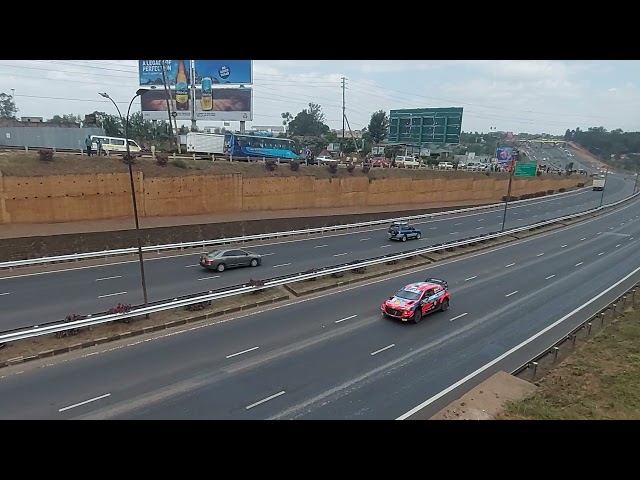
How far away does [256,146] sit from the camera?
45.9m

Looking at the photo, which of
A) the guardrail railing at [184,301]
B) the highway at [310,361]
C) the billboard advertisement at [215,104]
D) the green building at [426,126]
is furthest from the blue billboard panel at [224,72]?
the highway at [310,361]

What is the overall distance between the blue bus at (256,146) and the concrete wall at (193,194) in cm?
869

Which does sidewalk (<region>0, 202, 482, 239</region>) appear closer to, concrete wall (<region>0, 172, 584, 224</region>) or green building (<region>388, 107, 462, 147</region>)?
concrete wall (<region>0, 172, 584, 224</region>)

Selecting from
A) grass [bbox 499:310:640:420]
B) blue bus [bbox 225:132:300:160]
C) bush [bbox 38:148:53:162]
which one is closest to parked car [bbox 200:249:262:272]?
bush [bbox 38:148:53:162]

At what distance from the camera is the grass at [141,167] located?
26500 millimetres

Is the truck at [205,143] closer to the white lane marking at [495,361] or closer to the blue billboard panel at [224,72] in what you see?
the blue billboard panel at [224,72]

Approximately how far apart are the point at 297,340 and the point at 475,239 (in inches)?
822

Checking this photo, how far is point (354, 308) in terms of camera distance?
58.5 ft

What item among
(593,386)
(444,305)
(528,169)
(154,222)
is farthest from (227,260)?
(528,169)

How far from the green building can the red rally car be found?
139ft

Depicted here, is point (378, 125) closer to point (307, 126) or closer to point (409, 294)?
point (307, 126)

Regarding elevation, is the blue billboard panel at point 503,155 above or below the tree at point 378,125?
below

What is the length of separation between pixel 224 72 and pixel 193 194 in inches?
928

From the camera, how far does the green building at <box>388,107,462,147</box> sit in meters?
55.8
